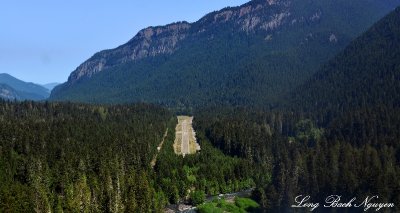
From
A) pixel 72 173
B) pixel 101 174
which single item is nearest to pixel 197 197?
pixel 101 174

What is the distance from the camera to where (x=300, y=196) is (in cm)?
14575

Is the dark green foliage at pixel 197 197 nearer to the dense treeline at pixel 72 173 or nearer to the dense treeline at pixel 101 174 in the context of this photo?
the dense treeline at pixel 101 174

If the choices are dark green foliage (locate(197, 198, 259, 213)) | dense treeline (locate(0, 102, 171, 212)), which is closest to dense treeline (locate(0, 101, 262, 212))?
dense treeline (locate(0, 102, 171, 212))

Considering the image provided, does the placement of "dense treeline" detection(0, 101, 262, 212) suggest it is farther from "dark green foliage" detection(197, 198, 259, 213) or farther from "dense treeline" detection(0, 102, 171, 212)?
"dark green foliage" detection(197, 198, 259, 213)

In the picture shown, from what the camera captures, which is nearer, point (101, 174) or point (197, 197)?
point (101, 174)

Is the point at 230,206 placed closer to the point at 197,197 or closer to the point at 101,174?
the point at 197,197

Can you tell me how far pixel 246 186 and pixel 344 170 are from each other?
35.9 metres

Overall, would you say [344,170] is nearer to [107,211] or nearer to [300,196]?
[300,196]

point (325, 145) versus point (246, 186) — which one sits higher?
point (325, 145)

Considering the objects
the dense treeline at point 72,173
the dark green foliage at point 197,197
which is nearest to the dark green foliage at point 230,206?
the dark green foliage at point 197,197

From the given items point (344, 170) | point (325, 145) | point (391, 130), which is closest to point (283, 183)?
point (344, 170)

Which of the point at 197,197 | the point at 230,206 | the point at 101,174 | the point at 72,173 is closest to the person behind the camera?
the point at 230,206

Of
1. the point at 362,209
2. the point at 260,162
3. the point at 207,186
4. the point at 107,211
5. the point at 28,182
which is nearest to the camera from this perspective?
the point at 107,211

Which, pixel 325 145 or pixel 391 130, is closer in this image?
pixel 325 145
